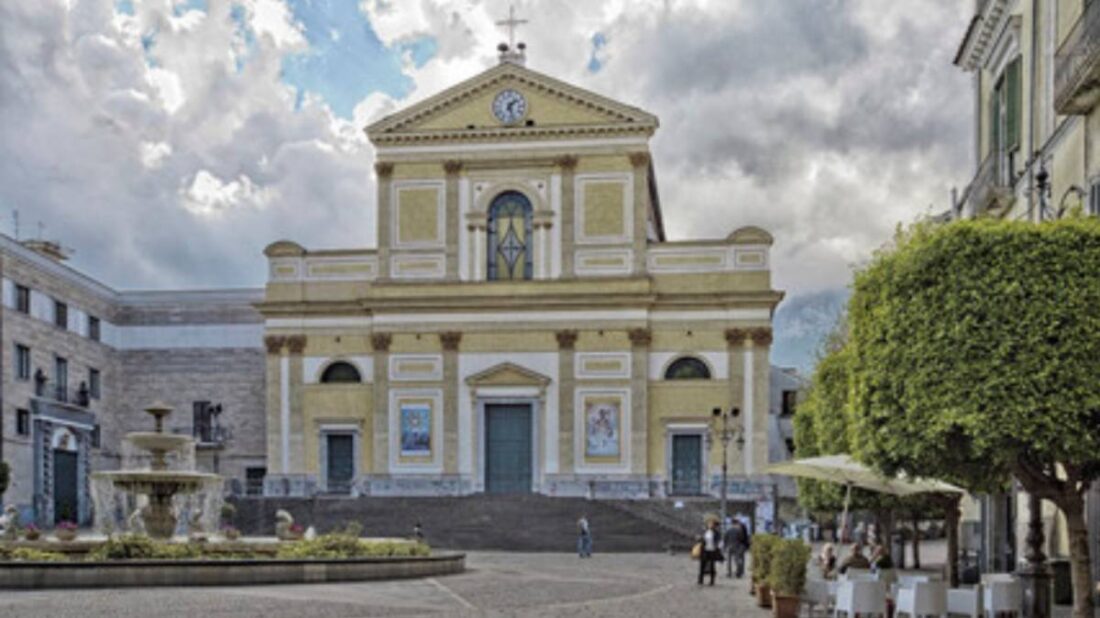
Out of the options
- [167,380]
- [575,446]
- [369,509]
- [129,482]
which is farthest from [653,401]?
[129,482]

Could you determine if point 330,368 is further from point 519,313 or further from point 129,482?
point 129,482

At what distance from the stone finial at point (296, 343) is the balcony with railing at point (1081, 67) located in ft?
122

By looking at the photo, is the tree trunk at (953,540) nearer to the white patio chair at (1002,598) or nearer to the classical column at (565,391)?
the white patio chair at (1002,598)

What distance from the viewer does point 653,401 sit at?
52125 millimetres

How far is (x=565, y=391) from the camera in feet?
172

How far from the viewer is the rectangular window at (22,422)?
1961 inches

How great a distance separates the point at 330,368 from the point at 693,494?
49.2 feet

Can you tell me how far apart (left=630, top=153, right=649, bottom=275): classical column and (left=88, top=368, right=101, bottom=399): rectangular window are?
23.3 m

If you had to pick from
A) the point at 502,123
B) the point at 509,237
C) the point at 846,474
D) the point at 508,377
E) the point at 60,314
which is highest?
the point at 502,123

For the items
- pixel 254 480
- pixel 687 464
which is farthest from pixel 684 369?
pixel 254 480

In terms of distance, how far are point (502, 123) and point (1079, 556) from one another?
39.5m

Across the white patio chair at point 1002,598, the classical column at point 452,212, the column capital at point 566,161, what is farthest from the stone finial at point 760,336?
the white patio chair at point 1002,598

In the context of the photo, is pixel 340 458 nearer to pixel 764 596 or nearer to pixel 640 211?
pixel 640 211

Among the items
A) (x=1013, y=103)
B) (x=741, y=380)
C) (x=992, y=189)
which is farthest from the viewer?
(x=741, y=380)
